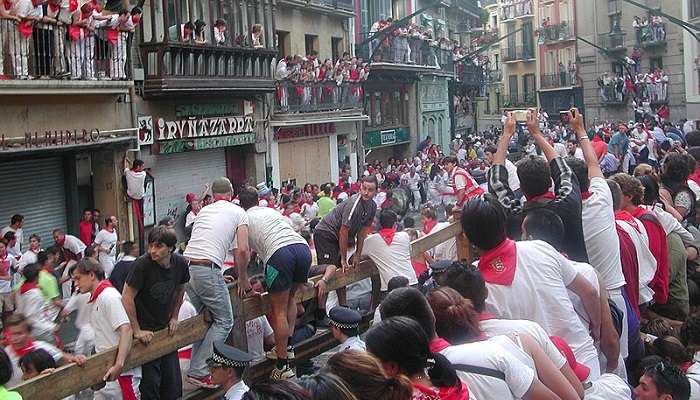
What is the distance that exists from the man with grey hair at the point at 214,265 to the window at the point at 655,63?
149 feet

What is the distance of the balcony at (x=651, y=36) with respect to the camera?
47.8 m

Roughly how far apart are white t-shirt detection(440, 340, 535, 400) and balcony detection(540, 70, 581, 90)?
175 feet

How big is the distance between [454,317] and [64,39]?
14.5 metres

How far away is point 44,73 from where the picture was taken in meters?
16.8

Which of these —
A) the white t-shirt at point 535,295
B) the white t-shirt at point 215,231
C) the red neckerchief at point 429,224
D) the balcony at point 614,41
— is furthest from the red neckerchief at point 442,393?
the balcony at point 614,41

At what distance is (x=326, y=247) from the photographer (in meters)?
9.10

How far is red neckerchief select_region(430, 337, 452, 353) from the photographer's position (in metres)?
4.02

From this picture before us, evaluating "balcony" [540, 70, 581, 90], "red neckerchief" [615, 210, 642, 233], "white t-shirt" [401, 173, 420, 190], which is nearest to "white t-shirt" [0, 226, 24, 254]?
"red neckerchief" [615, 210, 642, 233]

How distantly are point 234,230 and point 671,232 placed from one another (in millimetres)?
3626

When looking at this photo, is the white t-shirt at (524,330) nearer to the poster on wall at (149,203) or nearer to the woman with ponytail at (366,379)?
the woman with ponytail at (366,379)

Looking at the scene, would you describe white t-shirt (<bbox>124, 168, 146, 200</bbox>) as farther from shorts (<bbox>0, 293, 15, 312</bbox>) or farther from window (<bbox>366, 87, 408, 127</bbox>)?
window (<bbox>366, 87, 408, 127</bbox>)

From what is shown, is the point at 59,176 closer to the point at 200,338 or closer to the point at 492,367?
the point at 200,338

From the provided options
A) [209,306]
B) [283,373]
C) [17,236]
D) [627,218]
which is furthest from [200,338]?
[17,236]

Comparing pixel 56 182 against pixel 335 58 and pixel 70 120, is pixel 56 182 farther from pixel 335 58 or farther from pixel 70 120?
pixel 335 58
